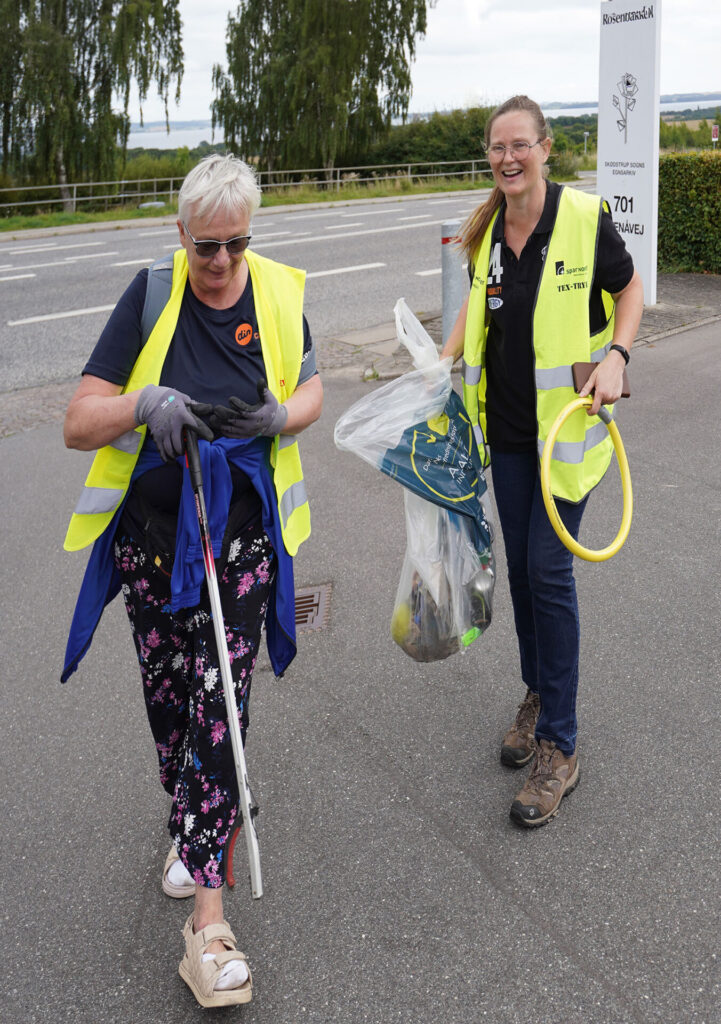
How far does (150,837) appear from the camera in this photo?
9.79 feet

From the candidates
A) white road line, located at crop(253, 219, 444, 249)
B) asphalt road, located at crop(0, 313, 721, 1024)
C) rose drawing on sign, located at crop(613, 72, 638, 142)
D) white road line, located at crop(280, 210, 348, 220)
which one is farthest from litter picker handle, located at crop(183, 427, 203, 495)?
white road line, located at crop(280, 210, 348, 220)

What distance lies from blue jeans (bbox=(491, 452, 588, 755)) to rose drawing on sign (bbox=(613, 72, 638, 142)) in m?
7.57

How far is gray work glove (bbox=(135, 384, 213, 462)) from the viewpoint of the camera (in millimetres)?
2189

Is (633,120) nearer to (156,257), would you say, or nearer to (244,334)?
(244,334)

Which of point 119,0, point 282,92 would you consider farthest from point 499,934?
point 282,92

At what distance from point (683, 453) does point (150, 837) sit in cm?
422

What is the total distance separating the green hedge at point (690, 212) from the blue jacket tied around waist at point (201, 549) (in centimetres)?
1067

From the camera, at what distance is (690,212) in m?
12.0

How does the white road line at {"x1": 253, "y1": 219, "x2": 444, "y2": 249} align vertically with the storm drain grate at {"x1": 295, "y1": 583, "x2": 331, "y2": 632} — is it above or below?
above

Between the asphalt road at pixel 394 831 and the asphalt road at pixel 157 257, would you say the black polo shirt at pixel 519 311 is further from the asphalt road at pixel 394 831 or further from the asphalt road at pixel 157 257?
the asphalt road at pixel 157 257

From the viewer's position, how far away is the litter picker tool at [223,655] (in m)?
2.27

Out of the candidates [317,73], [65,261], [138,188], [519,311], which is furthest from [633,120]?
[317,73]

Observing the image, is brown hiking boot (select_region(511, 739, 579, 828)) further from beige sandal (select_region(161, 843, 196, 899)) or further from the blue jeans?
beige sandal (select_region(161, 843, 196, 899))

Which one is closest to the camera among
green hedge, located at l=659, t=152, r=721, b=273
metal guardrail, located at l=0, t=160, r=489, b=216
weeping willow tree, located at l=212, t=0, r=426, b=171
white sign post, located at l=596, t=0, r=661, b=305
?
white sign post, located at l=596, t=0, r=661, b=305
